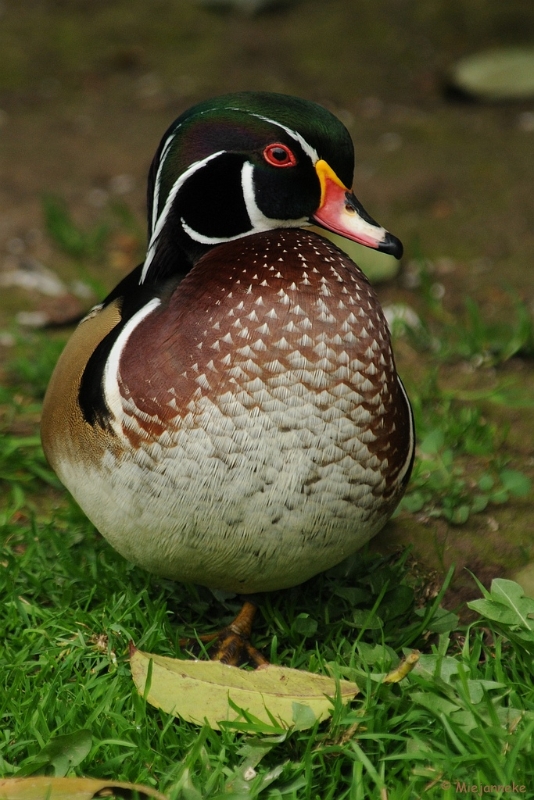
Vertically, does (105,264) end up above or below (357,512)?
below

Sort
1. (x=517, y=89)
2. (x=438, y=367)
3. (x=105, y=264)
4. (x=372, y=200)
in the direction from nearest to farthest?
(x=438, y=367) < (x=105, y=264) < (x=372, y=200) < (x=517, y=89)

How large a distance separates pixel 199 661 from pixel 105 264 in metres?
2.28

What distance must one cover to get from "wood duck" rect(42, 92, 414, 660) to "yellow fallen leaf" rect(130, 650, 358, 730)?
0.18m

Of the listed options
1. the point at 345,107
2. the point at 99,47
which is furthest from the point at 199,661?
the point at 99,47

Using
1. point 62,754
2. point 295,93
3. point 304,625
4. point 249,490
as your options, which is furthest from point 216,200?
point 295,93

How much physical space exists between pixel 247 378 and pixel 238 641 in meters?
0.66

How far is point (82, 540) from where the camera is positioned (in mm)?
2369

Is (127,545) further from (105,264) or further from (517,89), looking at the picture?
(517,89)

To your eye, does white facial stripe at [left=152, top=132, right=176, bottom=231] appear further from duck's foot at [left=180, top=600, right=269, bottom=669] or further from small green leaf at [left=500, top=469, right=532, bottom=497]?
small green leaf at [left=500, top=469, right=532, bottom=497]

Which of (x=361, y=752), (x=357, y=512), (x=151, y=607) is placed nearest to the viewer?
(x=361, y=752)

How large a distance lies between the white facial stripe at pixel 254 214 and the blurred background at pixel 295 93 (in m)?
1.09

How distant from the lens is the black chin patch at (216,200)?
71.9 inches

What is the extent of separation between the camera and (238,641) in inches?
79.9

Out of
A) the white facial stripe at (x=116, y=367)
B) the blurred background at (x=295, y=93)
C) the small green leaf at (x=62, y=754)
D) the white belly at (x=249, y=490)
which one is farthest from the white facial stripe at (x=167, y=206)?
the blurred background at (x=295, y=93)
